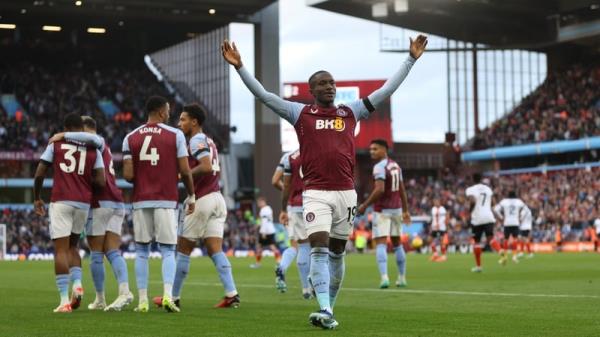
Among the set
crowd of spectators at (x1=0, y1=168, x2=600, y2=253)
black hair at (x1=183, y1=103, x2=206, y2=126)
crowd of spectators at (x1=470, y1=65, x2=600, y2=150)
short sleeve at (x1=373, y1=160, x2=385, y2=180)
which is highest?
crowd of spectators at (x1=470, y1=65, x2=600, y2=150)

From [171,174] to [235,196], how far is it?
2125 inches

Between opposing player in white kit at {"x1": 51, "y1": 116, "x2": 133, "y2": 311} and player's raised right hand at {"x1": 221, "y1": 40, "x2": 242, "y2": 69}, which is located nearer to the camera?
player's raised right hand at {"x1": 221, "y1": 40, "x2": 242, "y2": 69}

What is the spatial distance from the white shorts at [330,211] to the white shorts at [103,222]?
3796 mm

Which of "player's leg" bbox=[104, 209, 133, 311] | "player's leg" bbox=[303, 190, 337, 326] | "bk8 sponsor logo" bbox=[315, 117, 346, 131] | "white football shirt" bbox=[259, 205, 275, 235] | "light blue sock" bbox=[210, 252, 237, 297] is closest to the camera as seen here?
"player's leg" bbox=[303, 190, 337, 326]

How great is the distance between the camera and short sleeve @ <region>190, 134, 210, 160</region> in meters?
13.0

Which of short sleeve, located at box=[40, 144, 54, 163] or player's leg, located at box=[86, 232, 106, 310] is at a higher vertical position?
short sleeve, located at box=[40, 144, 54, 163]

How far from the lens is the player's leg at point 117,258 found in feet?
41.5

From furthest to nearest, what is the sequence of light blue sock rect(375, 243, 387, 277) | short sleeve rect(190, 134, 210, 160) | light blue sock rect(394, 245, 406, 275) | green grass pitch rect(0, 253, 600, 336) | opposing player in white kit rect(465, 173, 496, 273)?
opposing player in white kit rect(465, 173, 496, 273), light blue sock rect(394, 245, 406, 275), light blue sock rect(375, 243, 387, 277), short sleeve rect(190, 134, 210, 160), green grass pitch rect(0, 253, 600, 336)

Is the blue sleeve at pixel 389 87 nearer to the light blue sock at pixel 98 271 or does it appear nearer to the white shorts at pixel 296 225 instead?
the light blue sock at pixel 98 271

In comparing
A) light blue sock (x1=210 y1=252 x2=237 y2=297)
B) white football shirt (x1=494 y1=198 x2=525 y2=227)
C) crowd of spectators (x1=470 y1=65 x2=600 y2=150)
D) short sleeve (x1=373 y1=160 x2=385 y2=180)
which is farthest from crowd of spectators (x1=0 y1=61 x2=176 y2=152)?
light blue sock (x1=210 y1=252 x2=237 y2=297)

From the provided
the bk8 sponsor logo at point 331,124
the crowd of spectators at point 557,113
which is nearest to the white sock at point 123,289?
the bk8 sponsor logo at point 331,124

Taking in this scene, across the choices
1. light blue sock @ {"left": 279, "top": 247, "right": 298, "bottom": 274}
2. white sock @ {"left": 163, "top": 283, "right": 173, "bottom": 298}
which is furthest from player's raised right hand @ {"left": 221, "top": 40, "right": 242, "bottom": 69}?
light blue sock @ {"left": 279, "top": 247, "right": 298, "bottom": 274}

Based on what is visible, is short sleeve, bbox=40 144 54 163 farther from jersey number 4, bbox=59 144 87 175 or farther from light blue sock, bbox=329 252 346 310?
light blue sock, bbox=329 252 346 310

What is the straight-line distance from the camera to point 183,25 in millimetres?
61469
